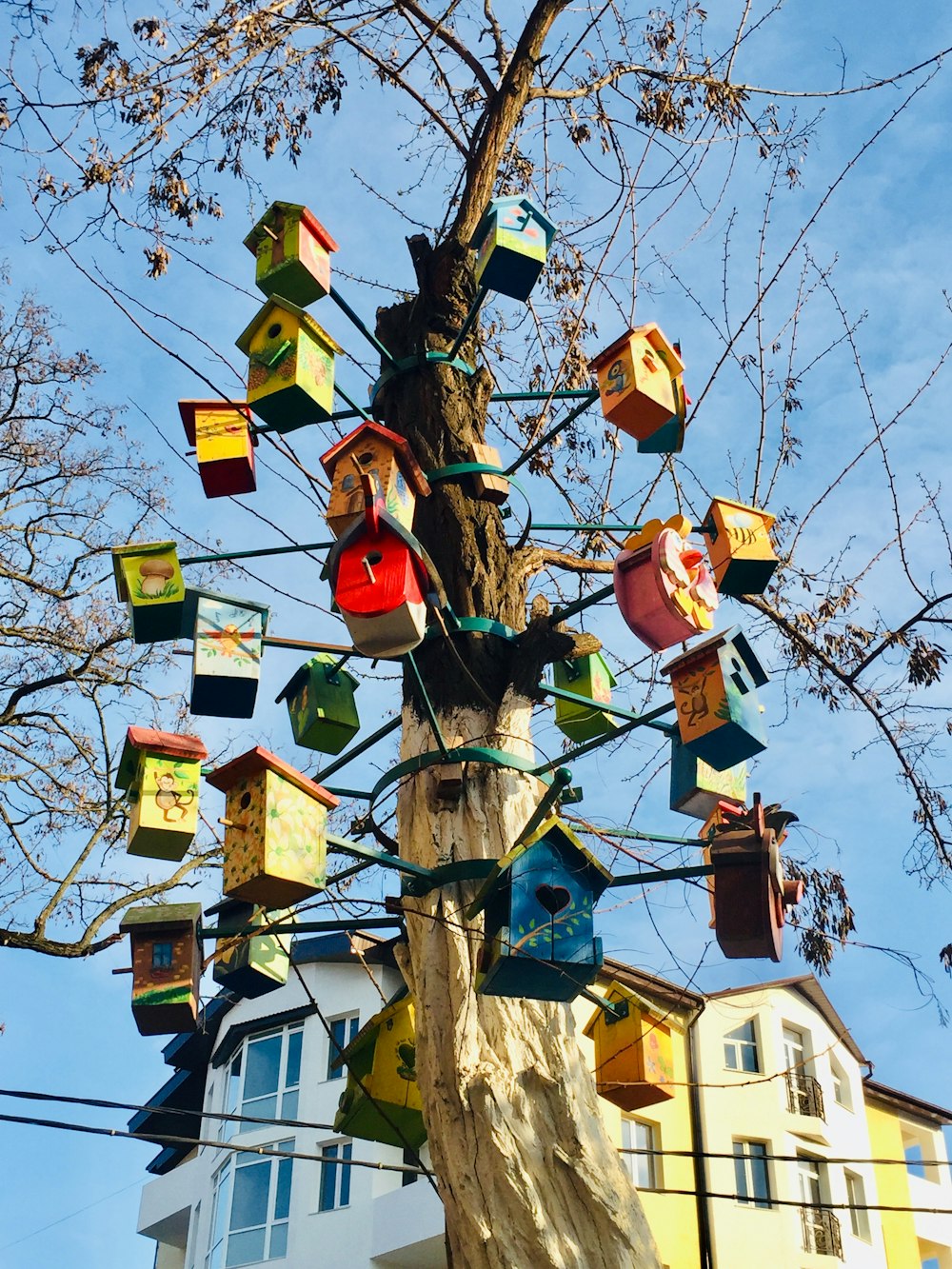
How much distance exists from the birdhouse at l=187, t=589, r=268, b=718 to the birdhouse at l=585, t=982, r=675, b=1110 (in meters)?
1.77

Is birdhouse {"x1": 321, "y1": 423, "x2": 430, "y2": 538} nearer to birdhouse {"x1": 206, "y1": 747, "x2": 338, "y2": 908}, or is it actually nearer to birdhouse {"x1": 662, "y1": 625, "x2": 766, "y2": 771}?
birdhouse {"x1": 206, "y1": 747, "x2": 338, "y2": 908}

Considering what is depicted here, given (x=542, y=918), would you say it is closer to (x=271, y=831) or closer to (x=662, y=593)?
(x=271, y=831)

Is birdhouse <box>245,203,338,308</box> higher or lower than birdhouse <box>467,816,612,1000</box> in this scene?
higher

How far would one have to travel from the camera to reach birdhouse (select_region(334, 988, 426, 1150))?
5.07m

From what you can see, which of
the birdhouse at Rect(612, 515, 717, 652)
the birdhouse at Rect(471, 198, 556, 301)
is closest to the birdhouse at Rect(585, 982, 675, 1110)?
the birdhouse at Rect(612, 515, 717, 652)

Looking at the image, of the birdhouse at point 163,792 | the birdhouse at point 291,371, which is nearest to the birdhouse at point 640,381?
the birdhouse at point 291,371

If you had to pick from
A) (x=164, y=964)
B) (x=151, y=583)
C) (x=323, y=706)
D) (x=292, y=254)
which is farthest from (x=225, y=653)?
(x=292, y=254)

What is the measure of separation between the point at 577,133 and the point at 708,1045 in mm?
16355

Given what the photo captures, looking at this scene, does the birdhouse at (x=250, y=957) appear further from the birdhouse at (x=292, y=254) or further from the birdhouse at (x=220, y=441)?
the birdhouse at (x=292, y=254)

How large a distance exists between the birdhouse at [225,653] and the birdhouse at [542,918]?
1.34 m

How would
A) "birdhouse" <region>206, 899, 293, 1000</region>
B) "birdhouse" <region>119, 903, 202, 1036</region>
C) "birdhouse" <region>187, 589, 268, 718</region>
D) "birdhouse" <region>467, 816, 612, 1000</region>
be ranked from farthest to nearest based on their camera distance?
"birdhouse" <region>206, 899, 293, 1000</region> → "birdhouse" <region>187, 589, 268, 718</region> → "birdhouse" <region>119, 903, 202, 1036</region> → "birdhouse" <region>467, 816, 612, 1000</region>

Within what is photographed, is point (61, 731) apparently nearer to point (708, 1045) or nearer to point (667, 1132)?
point (667, 1132)

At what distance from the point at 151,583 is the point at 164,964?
1390 mm

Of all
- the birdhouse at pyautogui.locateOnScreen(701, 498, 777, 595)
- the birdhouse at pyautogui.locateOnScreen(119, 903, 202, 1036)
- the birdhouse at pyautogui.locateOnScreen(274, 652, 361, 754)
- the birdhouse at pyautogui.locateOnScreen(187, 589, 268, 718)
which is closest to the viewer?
the birdhouse at pyautogui.locateOnScreen(119, 903, 202, 1036)
